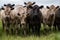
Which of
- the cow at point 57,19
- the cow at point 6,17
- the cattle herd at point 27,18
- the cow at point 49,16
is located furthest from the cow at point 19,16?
the cow at point 57,19

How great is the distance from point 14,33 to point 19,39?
97.2 inches

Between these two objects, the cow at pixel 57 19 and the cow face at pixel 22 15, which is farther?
the cow at pixel 57 19

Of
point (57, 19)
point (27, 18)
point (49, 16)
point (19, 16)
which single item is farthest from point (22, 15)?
point (57, 19)

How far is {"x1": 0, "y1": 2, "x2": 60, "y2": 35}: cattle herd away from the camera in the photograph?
54.2 feet

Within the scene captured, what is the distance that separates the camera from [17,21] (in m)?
17.0

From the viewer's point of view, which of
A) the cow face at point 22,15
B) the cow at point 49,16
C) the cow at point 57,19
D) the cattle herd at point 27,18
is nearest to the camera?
the cow face at point 22,15

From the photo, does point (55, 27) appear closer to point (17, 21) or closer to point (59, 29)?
point (59, 29)

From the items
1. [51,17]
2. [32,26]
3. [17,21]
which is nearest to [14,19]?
[17,21]

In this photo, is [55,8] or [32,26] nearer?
[32,26]

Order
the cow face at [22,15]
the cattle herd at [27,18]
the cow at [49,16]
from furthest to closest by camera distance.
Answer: the cow at [49,16], the cattle herd at [27,18], the cow face at [22,15]

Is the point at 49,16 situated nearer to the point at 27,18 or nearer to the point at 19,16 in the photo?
the point at 27,18

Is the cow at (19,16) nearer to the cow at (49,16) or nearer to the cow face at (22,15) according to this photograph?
the cow face at (22,15)

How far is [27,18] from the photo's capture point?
1659 centimetres

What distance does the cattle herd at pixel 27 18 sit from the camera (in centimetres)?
1652
